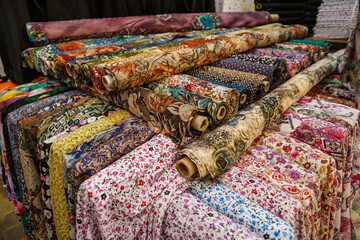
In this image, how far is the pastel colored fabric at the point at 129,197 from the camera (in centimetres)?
76

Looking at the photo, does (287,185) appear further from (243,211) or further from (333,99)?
(333,99)

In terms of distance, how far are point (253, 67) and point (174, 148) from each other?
82 centimetres

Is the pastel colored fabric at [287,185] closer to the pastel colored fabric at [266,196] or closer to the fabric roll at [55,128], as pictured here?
the pastel colored fabric at [266,196]

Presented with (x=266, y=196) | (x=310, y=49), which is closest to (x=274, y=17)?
(x=310, y=49)

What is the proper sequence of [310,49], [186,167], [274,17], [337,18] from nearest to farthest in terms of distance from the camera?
[186,167], [310,49], [337,18], [274,17]

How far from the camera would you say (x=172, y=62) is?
1287mm

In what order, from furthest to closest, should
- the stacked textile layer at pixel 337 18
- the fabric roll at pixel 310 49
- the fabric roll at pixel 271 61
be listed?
the stacked textile layer at pixel 337 18, the fabric roll at pixel 310 49, the fabric roll at pixel 271 61

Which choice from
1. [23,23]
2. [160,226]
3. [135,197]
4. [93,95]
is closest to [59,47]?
[23,23]

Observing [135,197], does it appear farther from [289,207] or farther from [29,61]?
[29,61]

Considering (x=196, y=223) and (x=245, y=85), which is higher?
(x=245, y=85)

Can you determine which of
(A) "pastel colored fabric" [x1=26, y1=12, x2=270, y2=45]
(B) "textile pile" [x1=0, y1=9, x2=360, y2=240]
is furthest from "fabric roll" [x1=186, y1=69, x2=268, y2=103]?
(A) "pastel colored fabric" [x1=26, y1=12, x2=270, y2=45]

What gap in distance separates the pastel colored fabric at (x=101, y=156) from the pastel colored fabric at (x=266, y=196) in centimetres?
38

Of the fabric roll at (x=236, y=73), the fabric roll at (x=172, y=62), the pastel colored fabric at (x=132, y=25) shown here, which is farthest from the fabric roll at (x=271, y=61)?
the pastel colored fabric at (x=132, y=25)

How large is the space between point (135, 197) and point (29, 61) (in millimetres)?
1257
